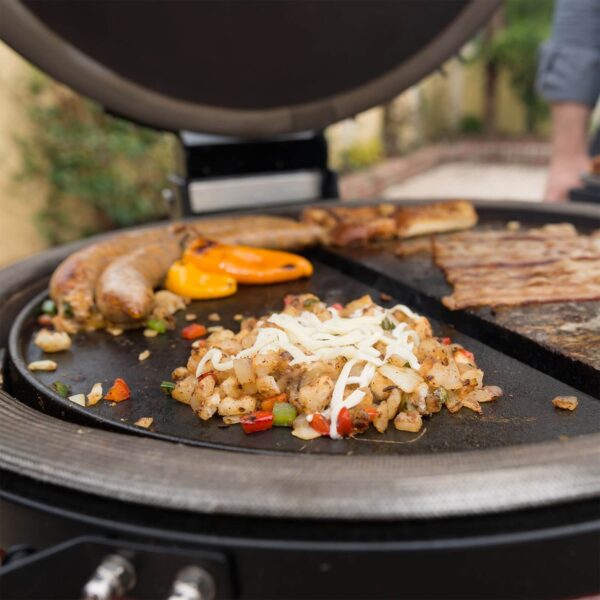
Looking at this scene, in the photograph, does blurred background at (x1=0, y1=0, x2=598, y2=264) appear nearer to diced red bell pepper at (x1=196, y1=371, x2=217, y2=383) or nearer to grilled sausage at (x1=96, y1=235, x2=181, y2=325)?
grilled sausage at (x1=96, y1=235, x2=181, y2=325)

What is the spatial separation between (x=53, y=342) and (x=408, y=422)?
1.16 m

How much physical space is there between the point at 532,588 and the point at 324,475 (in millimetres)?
399

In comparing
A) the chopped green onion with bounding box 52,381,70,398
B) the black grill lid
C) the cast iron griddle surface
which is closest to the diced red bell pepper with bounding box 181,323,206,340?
the cast iron griddle surface

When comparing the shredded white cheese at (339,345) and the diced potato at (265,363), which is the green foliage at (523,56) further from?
the diced potato at (265,363)

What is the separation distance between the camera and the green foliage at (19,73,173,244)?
7277 millimetres

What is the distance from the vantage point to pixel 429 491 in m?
1.16

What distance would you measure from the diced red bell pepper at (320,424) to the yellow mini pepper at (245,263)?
1141 millimetres

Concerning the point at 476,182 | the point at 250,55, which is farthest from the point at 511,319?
the point at 476,182

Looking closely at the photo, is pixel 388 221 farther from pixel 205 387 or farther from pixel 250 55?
pixel 205 387

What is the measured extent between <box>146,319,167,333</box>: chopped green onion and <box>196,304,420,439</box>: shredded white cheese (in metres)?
0.48

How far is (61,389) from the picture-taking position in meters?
1.85

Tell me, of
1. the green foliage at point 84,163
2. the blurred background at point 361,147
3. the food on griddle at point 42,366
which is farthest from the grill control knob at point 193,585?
the green foliage at point 84,163

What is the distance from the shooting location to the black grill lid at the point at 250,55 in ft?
9.42

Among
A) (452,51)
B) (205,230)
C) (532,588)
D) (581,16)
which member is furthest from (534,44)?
(532,588)
